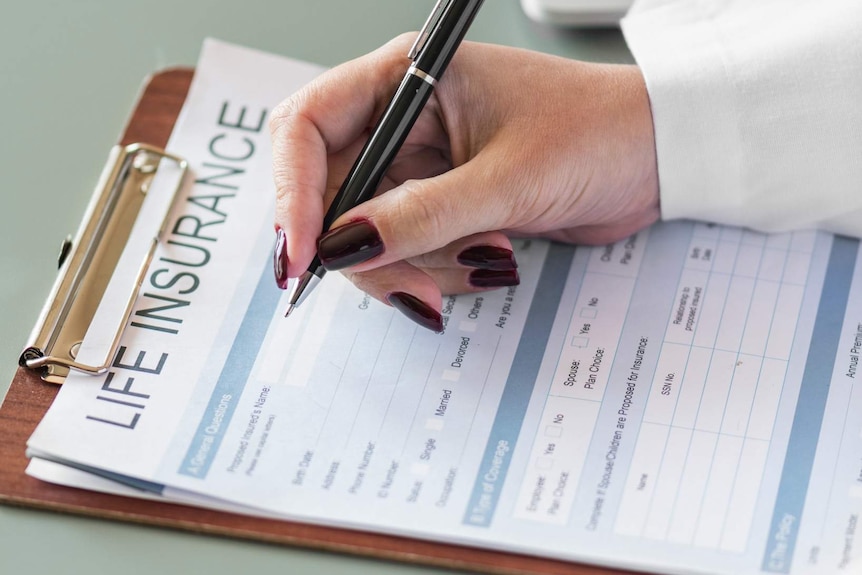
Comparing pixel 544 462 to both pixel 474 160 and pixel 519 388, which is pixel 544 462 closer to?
pixel 519 388

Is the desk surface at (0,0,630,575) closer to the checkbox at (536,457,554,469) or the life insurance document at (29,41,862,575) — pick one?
the life insurance document at (29,41,862,575)

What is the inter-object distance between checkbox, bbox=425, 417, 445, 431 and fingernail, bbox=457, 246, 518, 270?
11cm

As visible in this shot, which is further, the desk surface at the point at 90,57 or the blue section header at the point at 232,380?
the desk surface at the point at 90,57

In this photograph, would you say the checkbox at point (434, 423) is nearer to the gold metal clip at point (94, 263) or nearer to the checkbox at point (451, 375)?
the checkbox at point (451, 375)

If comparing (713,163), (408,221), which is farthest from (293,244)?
(713,163)

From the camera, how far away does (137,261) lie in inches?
26.1

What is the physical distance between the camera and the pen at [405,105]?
586 mm

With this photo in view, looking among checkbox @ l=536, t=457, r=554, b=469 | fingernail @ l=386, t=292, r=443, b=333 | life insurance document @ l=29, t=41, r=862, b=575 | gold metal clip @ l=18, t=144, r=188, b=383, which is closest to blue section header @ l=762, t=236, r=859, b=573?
life insurance document @ l=29, t=41, r=862, b=575

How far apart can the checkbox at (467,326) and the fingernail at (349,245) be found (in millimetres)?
89

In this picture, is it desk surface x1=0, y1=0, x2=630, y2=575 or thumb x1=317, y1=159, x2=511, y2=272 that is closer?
thumb x1=317, y1=159, x2=511, y2=272

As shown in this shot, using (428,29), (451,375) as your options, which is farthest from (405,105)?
(451,375)

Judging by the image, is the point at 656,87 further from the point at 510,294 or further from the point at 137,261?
the point at 137,261

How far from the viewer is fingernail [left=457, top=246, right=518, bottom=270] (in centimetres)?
61

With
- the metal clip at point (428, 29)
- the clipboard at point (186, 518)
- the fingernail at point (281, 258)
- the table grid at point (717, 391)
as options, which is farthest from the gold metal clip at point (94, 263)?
the table grid at point (717, 391)
